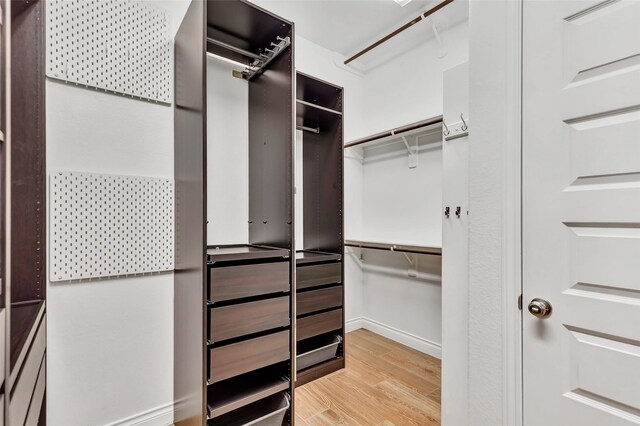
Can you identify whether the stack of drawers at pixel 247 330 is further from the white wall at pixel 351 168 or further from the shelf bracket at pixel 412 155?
the shelf bracket at pixel 412 155

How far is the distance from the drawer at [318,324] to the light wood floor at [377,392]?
0.34 metres

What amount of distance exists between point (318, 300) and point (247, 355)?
88cm

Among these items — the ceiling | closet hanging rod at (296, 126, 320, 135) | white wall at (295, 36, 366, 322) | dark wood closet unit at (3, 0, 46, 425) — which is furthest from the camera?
white wall at (295, 36, 366, 322)

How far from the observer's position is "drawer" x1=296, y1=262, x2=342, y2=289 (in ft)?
7.74

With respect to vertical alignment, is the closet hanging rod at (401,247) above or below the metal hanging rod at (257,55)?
below

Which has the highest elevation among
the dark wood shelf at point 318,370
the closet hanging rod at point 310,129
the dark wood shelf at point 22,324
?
the closet hanging rod at point 310,129

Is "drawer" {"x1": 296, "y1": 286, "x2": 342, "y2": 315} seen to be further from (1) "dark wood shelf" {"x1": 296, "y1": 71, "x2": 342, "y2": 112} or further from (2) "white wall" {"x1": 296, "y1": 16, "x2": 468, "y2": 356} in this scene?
(1) "dark wood shelf" {"x1": 296, "y1": 71, "x2": 342, "y2": 112}

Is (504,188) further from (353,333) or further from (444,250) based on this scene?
(353,333)

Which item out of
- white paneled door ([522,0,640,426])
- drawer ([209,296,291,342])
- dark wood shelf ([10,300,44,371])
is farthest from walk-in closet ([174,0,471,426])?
dark wood shelf ([10,300,44,371])

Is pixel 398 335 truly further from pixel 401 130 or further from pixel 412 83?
pixel 412 83

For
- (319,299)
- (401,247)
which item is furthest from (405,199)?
(319,299)

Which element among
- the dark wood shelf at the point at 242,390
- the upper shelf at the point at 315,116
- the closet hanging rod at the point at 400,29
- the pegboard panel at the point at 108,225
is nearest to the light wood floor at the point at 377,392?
the dark wood shelf at the point at 242,390

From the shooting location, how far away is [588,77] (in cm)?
108

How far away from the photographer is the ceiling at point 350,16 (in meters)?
2.51
